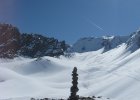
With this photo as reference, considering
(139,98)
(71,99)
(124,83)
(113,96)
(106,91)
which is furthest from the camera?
(124,83)

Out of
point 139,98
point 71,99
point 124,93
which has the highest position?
point 124,93

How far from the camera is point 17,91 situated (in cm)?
19300

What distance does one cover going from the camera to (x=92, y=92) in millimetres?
187125

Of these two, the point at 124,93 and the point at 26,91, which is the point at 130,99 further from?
the point at 26,91

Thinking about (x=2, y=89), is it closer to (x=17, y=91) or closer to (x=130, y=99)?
(x=17, y=91)

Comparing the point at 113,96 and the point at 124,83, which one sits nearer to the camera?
the point at 113,96

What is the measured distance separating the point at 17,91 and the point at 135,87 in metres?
53.6

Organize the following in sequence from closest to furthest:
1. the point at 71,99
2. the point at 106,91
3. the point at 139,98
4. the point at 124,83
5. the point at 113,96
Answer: the point at 71,99 < the point at 139,98 < the point at 113,96 < the point at 106,91 < the point at 124,83

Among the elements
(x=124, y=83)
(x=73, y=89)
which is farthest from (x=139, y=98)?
(x=73, y=89)

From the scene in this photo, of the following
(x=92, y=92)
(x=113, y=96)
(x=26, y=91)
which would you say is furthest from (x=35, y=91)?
(x=113, y=96)

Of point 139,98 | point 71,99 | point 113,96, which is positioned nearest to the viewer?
point 71,99

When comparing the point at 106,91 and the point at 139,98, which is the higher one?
the point at 106,91

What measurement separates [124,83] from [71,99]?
140758mm

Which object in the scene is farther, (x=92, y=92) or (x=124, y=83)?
(x=124, y=83)
